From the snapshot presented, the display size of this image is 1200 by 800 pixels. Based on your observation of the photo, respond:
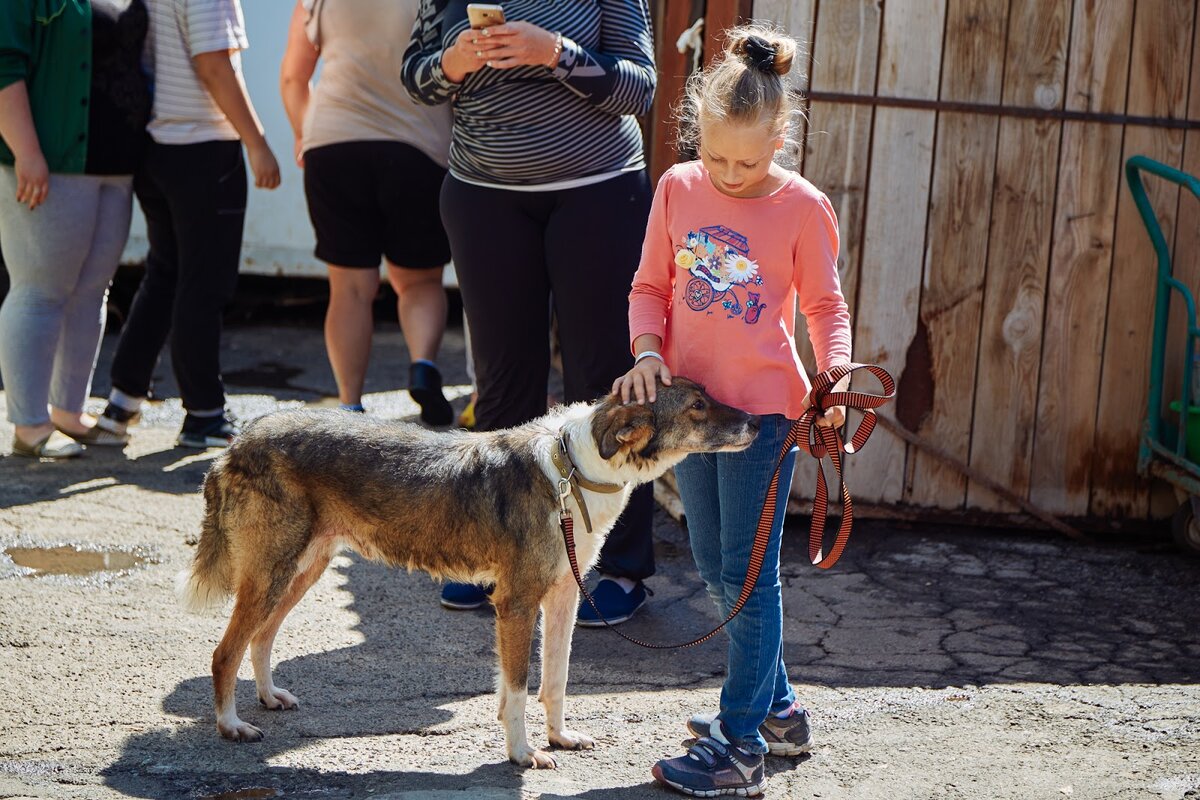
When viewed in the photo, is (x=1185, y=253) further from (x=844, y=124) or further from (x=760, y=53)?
(x=760, y=53)

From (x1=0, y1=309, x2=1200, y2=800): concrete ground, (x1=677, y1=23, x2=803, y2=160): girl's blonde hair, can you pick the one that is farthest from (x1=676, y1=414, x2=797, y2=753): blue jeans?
(x1=677, y1=23, x2=803, y2=160): girl's blonde hair

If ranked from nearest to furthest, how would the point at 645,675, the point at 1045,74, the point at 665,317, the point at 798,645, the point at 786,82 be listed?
the point at 786,82
the point at 665,317
the point at 645,675
the point at 798,645
the point at 1045,74

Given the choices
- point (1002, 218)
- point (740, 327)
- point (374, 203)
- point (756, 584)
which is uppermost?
point (1002, 218)

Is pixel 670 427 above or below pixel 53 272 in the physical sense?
below

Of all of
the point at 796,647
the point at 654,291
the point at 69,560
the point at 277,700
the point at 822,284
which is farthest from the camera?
the point at 69,560

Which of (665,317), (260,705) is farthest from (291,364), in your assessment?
(665,317)

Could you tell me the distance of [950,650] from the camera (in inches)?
179

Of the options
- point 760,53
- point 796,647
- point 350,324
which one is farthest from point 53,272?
point 760,53

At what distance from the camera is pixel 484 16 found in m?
4.17

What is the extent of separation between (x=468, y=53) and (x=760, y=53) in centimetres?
131

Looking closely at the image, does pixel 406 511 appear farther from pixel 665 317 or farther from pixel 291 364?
pixel 291 364

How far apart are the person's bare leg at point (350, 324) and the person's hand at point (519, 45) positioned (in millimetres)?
2481

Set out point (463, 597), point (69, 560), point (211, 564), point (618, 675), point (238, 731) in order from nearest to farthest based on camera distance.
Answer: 1. point (238, 731)
2. point (211, 564)
3. point (618, 675)
4. point (463, 597)
5. point (69, 560)

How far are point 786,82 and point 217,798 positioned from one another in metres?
2.28
